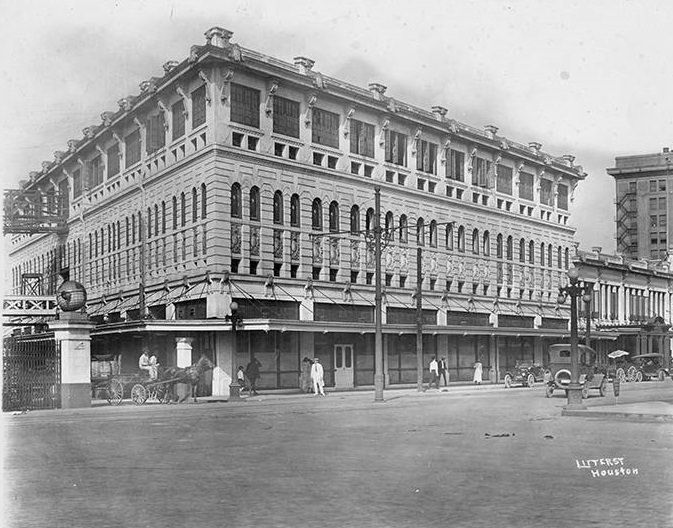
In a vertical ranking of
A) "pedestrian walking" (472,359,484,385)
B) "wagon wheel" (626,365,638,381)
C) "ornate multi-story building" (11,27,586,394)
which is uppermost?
"ornate multi-story building" (11,27,586,394)

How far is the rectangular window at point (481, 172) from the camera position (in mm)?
39519

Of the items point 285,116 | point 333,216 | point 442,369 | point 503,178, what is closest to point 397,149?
point 333,216

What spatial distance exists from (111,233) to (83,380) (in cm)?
A: 456

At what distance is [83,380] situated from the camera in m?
25.4

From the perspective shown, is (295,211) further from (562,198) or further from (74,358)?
(562,198)

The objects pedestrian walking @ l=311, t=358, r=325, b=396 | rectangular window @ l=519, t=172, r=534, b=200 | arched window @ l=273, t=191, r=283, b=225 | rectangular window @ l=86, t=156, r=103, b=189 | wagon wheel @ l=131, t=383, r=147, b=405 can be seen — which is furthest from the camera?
rectangular window @ l=519, t=172, r=534, b=200

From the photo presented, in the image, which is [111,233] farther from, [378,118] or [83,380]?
[378,118]

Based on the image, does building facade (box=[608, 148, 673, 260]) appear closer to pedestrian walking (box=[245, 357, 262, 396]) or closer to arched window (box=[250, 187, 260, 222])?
arched window (box=[250, 187, 260, 222])

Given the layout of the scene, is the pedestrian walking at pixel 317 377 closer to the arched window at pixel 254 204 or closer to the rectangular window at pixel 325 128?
the arched window at pixel 254 204

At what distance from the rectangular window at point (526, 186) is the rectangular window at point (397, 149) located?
17.7 feet

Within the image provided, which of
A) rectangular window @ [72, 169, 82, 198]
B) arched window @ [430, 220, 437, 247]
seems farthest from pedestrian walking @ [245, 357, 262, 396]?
arched window @ [430, 220, 437, 247]

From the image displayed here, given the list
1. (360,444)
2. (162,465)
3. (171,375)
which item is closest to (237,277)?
(171,375)

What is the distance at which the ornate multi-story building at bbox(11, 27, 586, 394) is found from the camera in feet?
93.4

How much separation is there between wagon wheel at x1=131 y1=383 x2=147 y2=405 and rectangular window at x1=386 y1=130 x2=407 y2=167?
54.7 ft
